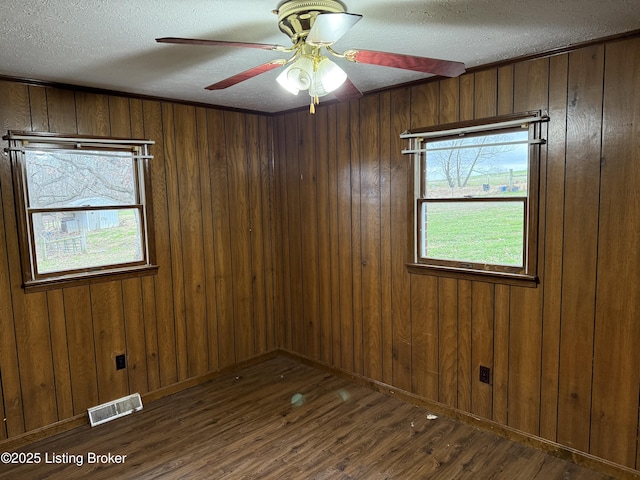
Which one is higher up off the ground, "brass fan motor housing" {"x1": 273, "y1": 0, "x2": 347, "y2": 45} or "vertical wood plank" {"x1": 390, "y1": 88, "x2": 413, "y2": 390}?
"brass fan motor housing" {"x1": 273, "y1": 0, "x2": 347, "y2": 45}

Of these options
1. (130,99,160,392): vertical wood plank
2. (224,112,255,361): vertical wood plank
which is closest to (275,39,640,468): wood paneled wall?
(224,112,255,361): vertical wood plank

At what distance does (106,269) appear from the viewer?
10.1ft

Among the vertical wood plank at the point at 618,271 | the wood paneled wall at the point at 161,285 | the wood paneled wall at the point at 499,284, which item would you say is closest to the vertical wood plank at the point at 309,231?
the wood paneled wall at the point at 499,284

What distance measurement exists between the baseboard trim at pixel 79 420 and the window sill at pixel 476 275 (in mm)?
1941

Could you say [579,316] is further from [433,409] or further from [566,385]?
[433,409]

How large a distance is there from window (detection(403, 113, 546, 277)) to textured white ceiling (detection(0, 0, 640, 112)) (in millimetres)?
450

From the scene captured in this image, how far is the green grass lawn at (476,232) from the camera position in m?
2.62

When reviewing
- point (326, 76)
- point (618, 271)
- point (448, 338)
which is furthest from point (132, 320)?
point (618, 271)

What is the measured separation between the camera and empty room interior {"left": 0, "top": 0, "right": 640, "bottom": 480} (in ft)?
6.94

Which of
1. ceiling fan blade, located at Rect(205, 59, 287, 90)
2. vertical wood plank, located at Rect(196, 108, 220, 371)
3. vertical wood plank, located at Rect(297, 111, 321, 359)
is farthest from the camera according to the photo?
vertical wood plank, located at Rect(297, 111, 321, 359)

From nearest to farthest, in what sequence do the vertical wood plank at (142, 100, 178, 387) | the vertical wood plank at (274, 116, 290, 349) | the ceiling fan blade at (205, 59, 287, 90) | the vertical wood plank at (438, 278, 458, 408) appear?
1. the ceiling fan blade at (205, 59, 287, 90)
2. the vertical wood plank at (438, 278, 458, 408)
3. the vertical wood plank at (142, 100, 178, 387)
4. the vertical wood plank at (274, 116, 290, 349)

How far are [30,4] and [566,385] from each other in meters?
3.24

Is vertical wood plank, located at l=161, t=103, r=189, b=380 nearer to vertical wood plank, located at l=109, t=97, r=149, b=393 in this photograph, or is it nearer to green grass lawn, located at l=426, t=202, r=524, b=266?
vertical wood plank, located at l=109, t=97, r=149, b=393

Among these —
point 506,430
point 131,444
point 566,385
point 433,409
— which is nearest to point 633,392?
point 566,385
